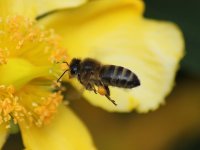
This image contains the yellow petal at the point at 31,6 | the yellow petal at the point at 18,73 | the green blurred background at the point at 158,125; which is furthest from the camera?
the green blurred background at the point at 158,125

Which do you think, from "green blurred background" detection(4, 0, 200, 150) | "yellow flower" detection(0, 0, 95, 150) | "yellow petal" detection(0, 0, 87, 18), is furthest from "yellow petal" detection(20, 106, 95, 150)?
"green blurred background" detection(4, 0, 200, 150)

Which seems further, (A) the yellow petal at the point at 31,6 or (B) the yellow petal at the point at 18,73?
(A) the yellow petal at the point at 31,6

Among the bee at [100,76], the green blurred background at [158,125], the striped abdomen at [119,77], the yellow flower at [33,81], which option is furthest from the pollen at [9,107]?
the green blurred background at [158,125]

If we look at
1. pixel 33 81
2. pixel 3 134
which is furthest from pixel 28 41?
pixel 3 134

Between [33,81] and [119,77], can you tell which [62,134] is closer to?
[33,81]

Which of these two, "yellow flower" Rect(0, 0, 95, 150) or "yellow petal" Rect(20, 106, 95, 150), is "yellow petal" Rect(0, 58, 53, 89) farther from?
"yellow petal" Rect(20, 106, 95, 150)

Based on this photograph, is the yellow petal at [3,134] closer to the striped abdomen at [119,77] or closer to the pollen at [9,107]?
the pollen at [9,107]
